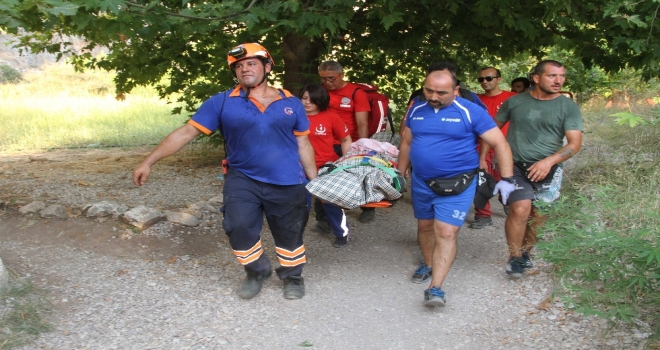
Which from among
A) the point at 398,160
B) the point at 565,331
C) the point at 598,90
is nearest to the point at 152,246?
the point at 398,160

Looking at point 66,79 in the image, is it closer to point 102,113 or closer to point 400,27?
point 102,113

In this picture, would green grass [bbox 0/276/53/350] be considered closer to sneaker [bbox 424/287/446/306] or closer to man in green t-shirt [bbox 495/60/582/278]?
sneaker [bbox 424/287/446/306]

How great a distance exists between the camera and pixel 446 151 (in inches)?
183

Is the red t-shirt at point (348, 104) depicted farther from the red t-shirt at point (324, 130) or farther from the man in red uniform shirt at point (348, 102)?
the red t-shirt at point (324, 130)

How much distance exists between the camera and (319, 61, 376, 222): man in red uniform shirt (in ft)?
22.1

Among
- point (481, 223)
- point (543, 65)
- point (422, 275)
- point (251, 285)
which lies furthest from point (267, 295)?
point (481, 223)

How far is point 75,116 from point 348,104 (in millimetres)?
12424

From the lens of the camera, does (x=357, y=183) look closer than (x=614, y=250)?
No

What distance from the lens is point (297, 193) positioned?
4.83 meters

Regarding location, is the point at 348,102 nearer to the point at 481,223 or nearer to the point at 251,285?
the point at 481,223

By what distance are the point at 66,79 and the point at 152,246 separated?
2191 centimetres

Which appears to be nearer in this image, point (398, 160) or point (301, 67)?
point (398, 160)

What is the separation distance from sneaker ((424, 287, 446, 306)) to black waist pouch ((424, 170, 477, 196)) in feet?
2.31

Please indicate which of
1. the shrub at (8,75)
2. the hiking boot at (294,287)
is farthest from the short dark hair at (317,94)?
the shrub at (8,75)
